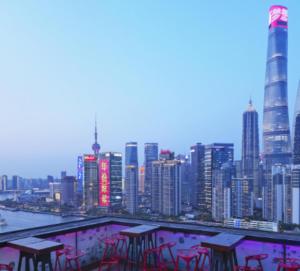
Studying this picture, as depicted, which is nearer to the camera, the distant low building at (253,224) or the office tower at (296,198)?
the distant low building at (253,224)

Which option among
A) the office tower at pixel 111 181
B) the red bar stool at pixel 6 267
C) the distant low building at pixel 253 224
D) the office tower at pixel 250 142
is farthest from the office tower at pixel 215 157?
the red bar stool at pixel 6 267

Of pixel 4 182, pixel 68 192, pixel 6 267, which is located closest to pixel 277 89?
pixel 68 192

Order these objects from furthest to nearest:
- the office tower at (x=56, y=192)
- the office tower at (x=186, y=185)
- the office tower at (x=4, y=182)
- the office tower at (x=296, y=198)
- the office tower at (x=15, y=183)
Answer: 1. the office tower at (x=15, y=183)
2. the office tower at (x=4, y=182)
3. the office tower at (x=56, y=192)
4. the office tower at (x=186, y=185)
5. the office tower at (x=296, y=198)

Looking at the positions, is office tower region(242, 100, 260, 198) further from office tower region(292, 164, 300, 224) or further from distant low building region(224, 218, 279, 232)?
distant low building region(224, 218, 279, 232)

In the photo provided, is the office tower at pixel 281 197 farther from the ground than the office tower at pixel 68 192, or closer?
farther from the ground

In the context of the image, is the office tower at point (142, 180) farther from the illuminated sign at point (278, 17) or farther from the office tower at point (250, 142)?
the illuminated sign at point (278, 17)

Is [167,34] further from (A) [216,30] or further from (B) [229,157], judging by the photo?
(B) [229,157]

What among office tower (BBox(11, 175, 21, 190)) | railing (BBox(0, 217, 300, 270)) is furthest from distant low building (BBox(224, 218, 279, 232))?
office tower (BBox(11, 175, 21, 190))

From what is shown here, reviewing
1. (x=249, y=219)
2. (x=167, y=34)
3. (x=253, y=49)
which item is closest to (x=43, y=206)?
(x=249, y=219)
